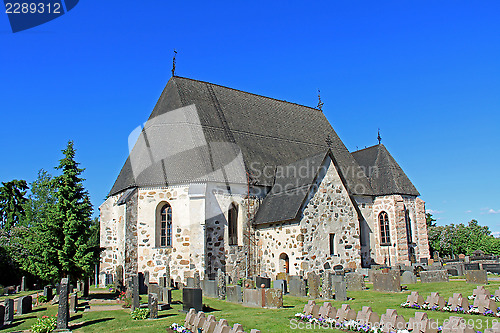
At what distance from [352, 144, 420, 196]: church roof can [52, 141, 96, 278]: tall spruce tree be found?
59.4 ft

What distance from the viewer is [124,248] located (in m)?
21.7

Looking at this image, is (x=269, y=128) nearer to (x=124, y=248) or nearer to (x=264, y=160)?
(x=264, y=160)

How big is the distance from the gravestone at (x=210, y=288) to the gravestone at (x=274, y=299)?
3799 mm

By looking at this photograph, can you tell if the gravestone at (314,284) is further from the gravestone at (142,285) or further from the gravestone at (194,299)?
the gravestone at (142,285)

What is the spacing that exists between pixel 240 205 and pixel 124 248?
21.0ft

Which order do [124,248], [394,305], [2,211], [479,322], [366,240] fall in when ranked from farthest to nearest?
[2,211]
[366,240]
[124,248]
[394,305]
[479,322]

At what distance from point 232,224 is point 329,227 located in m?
5.06

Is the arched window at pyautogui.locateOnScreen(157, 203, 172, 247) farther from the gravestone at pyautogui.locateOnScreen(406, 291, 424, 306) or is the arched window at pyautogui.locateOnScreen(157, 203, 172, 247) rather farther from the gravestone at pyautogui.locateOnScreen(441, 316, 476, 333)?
the gravestone at pyautogui.locateOnScreen(441, 316, 476, 333)

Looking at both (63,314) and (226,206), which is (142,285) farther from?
(63,314)

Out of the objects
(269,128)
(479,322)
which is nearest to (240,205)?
(269,128)

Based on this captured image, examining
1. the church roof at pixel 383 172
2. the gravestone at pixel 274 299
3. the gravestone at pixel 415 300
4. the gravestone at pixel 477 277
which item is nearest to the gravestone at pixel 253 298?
the gravestone at pixel 274 299

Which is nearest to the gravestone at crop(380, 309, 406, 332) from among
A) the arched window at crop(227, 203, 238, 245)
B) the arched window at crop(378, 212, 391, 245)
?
the arched window at crop(227, 203, 238, 245)

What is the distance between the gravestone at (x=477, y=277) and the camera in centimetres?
1680

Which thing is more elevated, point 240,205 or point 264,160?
point 264,160
